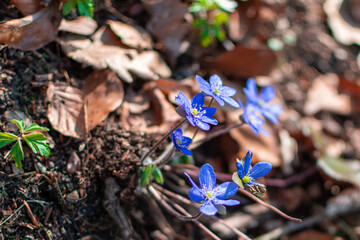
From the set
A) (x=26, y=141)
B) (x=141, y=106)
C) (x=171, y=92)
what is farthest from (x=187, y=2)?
(x=26, y=141)

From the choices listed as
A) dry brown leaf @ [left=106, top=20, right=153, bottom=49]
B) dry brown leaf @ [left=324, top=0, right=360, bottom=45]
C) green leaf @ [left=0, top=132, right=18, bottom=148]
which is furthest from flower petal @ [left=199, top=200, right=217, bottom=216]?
dry brown leaf @ [left=324, top=0, right=360, bottom=45]

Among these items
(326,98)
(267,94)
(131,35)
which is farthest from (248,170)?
(326,98)

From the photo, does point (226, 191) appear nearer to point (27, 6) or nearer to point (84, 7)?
point (84, 7)

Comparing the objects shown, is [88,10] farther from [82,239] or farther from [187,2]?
[82,239]

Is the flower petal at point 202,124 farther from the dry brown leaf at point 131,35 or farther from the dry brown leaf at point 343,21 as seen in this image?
the dry brown leaf at point 343,21

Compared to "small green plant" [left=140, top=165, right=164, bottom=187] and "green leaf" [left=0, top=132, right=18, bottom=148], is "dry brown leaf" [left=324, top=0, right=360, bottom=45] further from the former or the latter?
"green leaf" [left=0, top=132, right=18, bottom=148]

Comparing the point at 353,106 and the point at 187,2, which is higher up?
the point at 187,2
